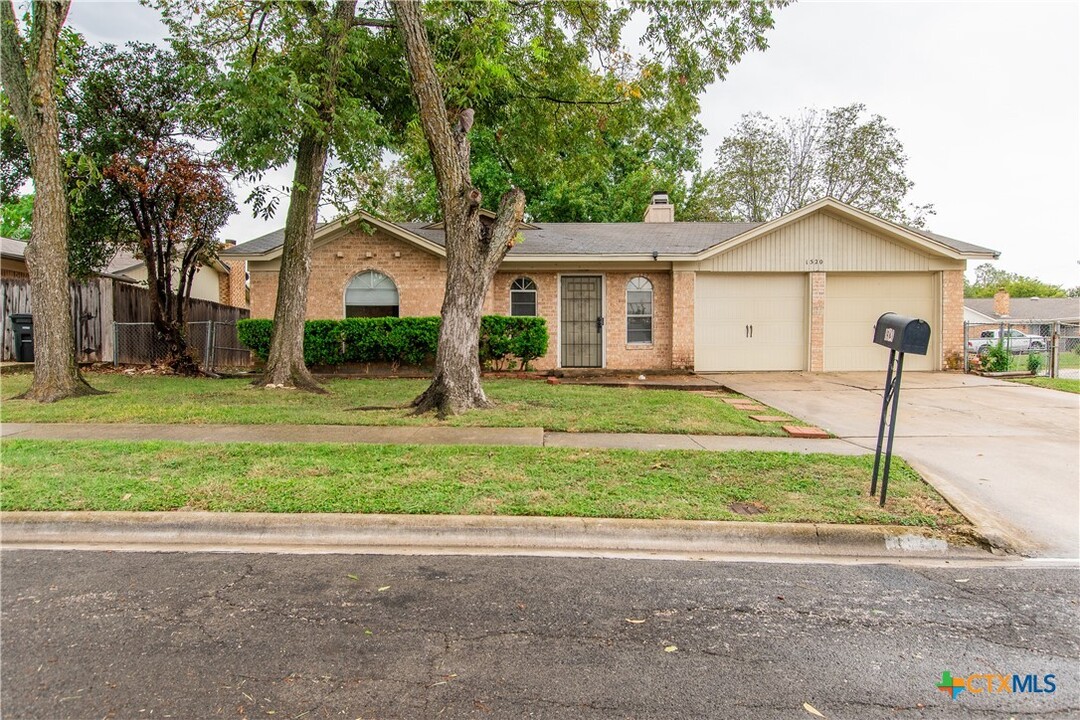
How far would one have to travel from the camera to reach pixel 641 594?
3627 mm

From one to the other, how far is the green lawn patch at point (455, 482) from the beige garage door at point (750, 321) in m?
9.64

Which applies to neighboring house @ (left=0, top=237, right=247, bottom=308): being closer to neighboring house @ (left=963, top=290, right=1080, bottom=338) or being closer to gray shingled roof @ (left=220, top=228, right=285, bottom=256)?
gray shingled roof @ (left=220, top=228, right=285, bottom=256)

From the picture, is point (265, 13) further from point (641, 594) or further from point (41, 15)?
point (641, 594)

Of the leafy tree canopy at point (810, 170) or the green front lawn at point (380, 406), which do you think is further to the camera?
the leafy tree canopy at point (810, 170)

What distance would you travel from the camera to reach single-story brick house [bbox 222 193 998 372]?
1536 cm

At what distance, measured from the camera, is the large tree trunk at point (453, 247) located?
29.2 ft

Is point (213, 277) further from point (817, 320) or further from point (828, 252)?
point (828, 252)

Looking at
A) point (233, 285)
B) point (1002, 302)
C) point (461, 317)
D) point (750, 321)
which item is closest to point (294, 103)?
point (461, 317)

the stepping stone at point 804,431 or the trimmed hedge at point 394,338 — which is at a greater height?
the trimmed hedge at point 394,338

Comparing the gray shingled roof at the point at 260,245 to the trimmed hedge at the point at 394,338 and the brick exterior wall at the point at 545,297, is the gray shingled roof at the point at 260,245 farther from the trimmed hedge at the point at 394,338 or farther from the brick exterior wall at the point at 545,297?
the brick exterior wall at the point at 545,297

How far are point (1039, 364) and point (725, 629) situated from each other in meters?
15.8

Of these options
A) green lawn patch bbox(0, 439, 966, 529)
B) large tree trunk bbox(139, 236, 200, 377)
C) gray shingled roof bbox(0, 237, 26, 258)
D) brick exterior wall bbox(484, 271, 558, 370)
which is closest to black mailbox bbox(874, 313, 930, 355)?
green lawn patch bbox(0, 439, 966, 529)

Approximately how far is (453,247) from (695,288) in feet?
28.1

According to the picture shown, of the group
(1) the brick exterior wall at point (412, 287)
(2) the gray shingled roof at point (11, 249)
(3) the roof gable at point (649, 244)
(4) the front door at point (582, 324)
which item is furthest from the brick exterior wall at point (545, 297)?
(2) the gray shingled roof at point (11, 249)
